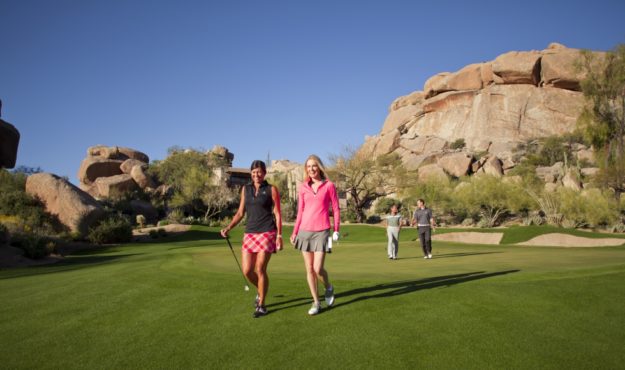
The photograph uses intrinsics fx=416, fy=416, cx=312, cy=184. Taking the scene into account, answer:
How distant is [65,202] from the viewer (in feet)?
94.2

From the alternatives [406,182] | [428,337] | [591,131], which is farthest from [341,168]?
[428,337]

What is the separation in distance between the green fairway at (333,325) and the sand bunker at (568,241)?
58.3ft

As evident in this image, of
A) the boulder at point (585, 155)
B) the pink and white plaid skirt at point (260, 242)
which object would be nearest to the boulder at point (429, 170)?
the boulder at point (585, 155)

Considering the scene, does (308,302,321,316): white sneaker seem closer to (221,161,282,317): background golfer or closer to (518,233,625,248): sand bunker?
(221,161,282,317): background golfer

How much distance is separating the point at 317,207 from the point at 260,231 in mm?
949

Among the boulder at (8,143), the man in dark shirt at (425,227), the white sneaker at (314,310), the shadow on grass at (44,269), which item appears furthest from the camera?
the boulder at (8,143)

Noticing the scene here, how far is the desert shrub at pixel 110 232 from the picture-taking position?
28.1 m

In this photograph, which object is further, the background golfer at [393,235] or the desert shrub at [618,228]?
the desert shrub at [618,228]

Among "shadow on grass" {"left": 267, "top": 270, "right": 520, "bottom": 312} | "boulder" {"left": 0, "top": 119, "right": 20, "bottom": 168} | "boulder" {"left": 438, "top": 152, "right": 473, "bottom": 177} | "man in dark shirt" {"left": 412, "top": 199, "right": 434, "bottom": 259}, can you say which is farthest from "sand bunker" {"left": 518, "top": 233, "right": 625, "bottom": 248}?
"boulder" {"left": 438, "top": 152, "right": 473, "bottom": 177}

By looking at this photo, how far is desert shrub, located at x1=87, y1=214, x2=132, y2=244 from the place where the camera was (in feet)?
92.3

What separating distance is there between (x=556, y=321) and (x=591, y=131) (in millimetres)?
46909

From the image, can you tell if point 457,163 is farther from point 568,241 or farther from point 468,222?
point 568,241

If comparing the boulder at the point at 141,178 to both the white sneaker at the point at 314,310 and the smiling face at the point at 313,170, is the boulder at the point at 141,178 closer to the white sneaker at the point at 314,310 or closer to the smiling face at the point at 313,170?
the smiling face at the point at 313,170

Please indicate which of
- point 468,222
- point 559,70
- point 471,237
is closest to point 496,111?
point 559,70
